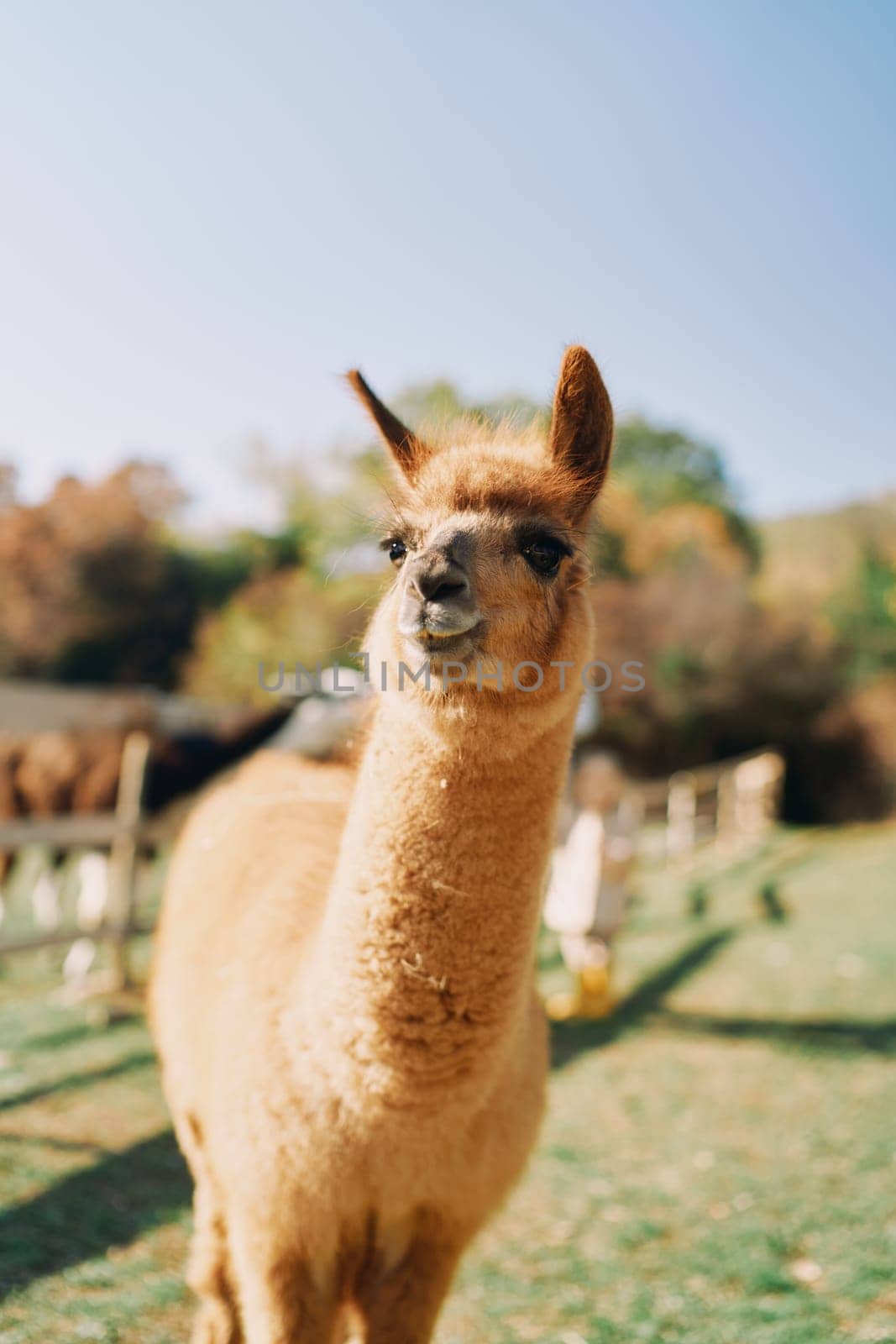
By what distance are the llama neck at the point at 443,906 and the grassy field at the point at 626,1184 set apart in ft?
5.28

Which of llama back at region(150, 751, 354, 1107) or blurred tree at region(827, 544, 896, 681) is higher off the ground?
blurred tree at region(827, 544, 896, 681)

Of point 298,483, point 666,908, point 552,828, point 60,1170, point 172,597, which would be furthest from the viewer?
A: point 298,483

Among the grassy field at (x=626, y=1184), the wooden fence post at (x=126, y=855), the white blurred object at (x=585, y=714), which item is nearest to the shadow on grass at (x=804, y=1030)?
the grassy field at (x=626, y=1184)

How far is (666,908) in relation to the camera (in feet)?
33.9

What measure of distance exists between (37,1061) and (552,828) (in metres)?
4.26

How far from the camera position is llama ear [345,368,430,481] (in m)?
2.22

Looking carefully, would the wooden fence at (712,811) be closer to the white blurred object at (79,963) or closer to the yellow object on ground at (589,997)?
the yellow object on ground at (589,997)

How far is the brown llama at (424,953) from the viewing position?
1.79 metres

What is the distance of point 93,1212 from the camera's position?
332cm

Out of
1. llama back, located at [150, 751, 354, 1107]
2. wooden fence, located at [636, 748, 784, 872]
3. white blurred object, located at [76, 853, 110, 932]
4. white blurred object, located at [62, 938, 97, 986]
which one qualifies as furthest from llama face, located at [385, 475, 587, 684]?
wooden fence, located at [636, 748, 784, 872]

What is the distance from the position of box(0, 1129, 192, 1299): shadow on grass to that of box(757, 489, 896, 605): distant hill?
26.4 m

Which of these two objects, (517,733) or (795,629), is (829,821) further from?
(517,733)

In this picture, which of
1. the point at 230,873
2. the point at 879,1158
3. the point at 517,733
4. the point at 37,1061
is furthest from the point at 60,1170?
the point at 879,1158

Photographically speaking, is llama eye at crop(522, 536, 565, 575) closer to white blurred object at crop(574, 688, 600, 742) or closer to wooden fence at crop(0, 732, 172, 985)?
white blurred object at crop(574, 688, 600, 742)
